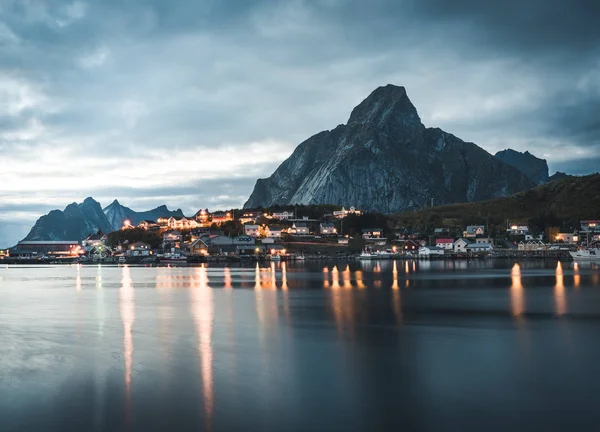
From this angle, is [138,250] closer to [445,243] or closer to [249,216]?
[249,216]

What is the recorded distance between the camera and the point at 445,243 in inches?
4941

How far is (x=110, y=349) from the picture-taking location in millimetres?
19094

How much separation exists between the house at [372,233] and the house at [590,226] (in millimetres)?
46379

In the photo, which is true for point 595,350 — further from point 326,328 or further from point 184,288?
point 184,288

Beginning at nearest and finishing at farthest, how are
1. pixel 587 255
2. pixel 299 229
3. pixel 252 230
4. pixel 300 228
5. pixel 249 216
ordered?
pixel 587 255, pixel 252 230, pixel 299 229, pixel 300 228, pixel 249 216

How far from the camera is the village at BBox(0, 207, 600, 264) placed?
11675 cm

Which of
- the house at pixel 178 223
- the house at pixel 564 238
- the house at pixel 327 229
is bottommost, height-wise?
the house at pixel 564 238

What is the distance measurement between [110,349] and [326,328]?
8.67 metres

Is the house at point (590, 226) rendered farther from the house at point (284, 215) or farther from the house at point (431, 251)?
the house at point (284, 215)

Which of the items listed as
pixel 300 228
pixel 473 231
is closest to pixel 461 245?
pixel 473 231

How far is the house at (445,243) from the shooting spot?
124 m

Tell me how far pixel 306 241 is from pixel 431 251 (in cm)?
2793

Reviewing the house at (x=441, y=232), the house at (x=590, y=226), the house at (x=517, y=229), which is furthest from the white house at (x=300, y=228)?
the house at (x=590, y=226)

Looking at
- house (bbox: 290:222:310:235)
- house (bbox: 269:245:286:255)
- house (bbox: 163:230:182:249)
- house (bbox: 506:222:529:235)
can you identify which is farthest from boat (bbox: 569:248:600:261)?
house (bbox: 163:230:182:249)
